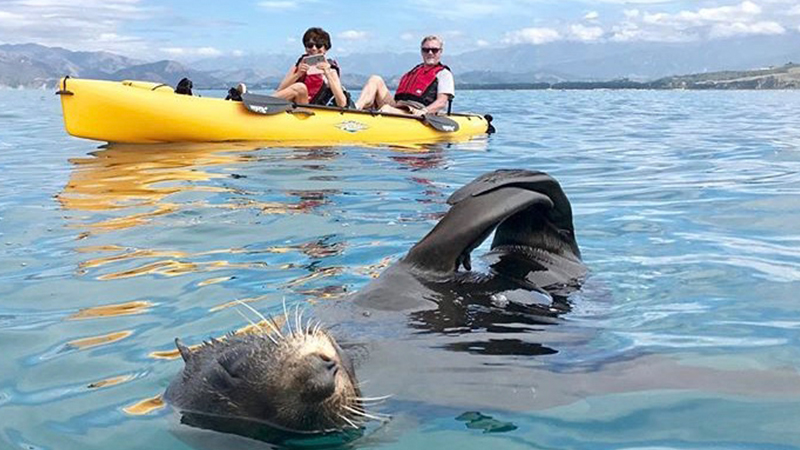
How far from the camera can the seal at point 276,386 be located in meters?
2.61

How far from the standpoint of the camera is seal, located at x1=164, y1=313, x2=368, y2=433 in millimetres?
2607

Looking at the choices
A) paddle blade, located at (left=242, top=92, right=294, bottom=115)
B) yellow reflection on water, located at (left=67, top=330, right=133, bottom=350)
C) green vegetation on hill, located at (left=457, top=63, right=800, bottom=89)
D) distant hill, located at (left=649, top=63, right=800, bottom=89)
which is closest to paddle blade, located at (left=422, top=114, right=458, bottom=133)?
paddle blade, located at (left=242, top=92, right=294, bottom=115)

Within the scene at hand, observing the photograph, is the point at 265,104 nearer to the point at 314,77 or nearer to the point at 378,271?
the point at 314,77

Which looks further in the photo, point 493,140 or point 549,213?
point 493,140

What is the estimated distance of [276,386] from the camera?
262 centimetres

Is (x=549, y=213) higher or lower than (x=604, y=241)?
higher

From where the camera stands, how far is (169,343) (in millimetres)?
4332

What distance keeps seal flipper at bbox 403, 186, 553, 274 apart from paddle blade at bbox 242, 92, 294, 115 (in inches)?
443

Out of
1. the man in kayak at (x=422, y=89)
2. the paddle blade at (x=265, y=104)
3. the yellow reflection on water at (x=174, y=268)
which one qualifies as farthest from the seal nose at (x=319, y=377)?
the man in kayak at (x=422, y=89)

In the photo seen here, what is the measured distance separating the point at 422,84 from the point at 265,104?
3.45 meters

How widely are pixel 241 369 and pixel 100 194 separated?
7280mm

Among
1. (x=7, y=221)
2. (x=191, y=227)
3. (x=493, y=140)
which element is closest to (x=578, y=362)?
(x=191, y=227)

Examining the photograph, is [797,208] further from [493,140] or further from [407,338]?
[493,140]

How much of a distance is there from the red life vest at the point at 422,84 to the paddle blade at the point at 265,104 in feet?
9.83
